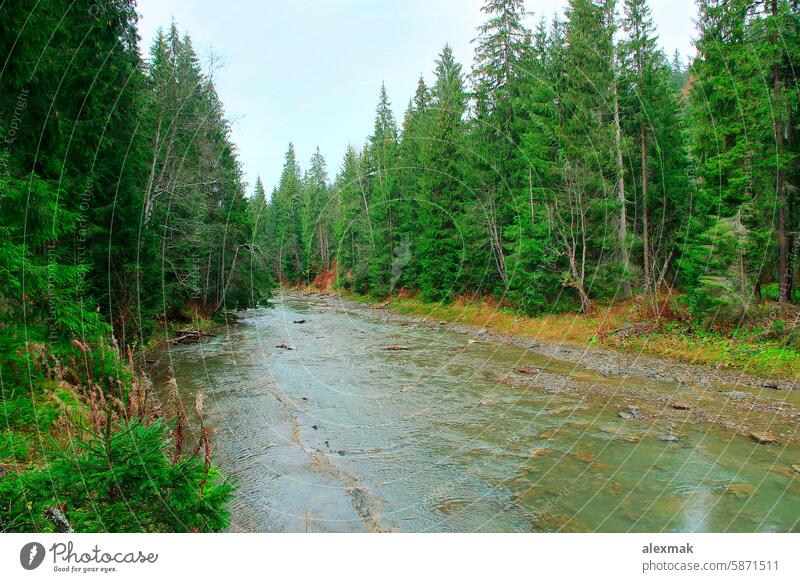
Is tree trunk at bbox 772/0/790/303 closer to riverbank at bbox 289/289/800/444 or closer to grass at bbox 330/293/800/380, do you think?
grass at bbox 330/293/800/380

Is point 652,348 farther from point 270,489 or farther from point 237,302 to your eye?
point 237,302

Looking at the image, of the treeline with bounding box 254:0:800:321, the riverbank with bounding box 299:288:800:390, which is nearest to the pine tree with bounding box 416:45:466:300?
the treeline with bounding box 254:0:800:321

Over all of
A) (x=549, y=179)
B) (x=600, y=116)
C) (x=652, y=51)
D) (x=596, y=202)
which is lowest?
(x=596, y=202)

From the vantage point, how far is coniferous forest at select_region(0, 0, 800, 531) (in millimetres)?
4449

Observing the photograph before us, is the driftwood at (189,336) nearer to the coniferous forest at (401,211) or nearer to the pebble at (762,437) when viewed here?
the coniferous forest at (401,211)

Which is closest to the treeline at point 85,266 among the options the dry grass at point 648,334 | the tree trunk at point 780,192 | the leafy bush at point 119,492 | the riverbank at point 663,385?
the leafy bush at point 119,492

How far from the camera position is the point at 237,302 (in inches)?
1142

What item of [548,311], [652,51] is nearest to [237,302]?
[548,311]

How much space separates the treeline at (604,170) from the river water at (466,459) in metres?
8.43

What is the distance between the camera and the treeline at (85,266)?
3.13 m

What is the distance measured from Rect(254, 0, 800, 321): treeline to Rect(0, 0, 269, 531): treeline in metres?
15.8

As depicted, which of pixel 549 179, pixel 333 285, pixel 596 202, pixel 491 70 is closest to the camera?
pixel 596 202

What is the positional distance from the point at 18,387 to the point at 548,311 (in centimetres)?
2162
